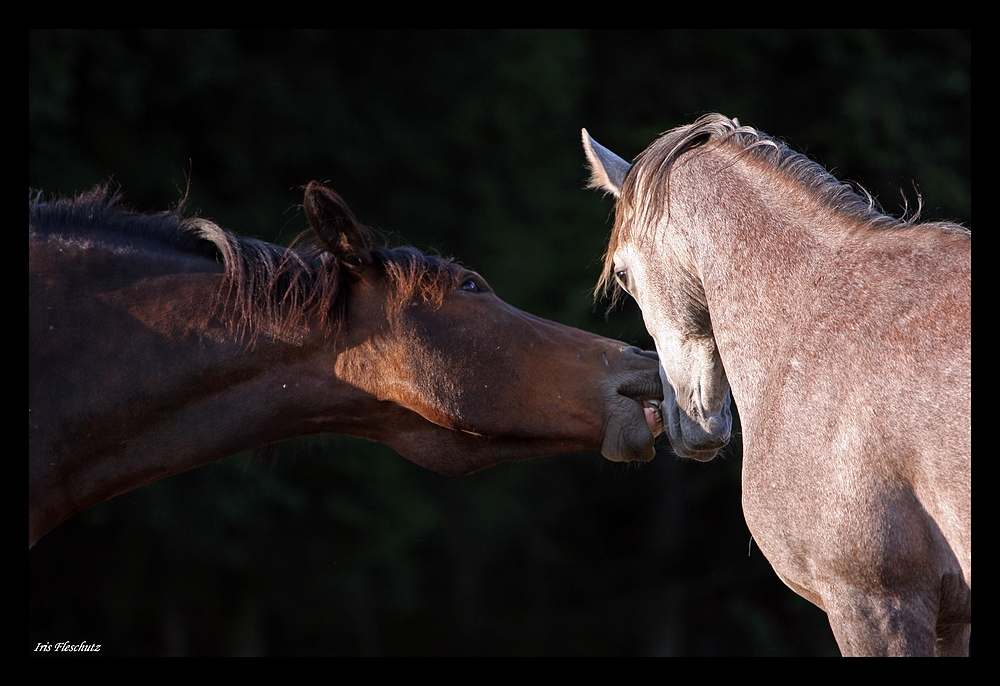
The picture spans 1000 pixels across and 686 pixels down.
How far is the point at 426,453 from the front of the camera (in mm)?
3469

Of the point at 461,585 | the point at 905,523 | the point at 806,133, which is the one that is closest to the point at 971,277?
the point at 905,523

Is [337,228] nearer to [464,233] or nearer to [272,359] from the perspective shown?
[272,359]

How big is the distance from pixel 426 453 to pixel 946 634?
6.26 feet

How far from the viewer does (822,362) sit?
255 cm

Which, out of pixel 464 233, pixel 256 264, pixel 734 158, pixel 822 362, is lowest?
pixel 822 362

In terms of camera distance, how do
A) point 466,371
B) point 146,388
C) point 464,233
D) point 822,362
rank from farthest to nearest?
point 464,233, point 466,371, point 146,388, point 822,362

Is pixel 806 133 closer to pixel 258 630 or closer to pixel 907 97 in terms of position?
pixel 907 97

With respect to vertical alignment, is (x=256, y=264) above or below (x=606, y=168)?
below

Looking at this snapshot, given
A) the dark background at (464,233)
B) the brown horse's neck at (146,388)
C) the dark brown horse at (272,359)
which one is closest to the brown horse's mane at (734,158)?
the dark brown horse at (272,359)

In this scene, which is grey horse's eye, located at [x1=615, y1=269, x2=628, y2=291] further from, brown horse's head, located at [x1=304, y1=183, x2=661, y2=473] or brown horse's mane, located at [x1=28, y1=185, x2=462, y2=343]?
brown horse's mane, located at [x1=28, y1=185, x2=462, y2=343]

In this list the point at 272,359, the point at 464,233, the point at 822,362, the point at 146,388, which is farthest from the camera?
the point at 464,233

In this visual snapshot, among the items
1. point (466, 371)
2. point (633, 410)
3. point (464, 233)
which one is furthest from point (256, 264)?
point (464, 233)

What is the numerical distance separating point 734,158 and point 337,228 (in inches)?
56.4

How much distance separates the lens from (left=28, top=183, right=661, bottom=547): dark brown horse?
9.68 ft
